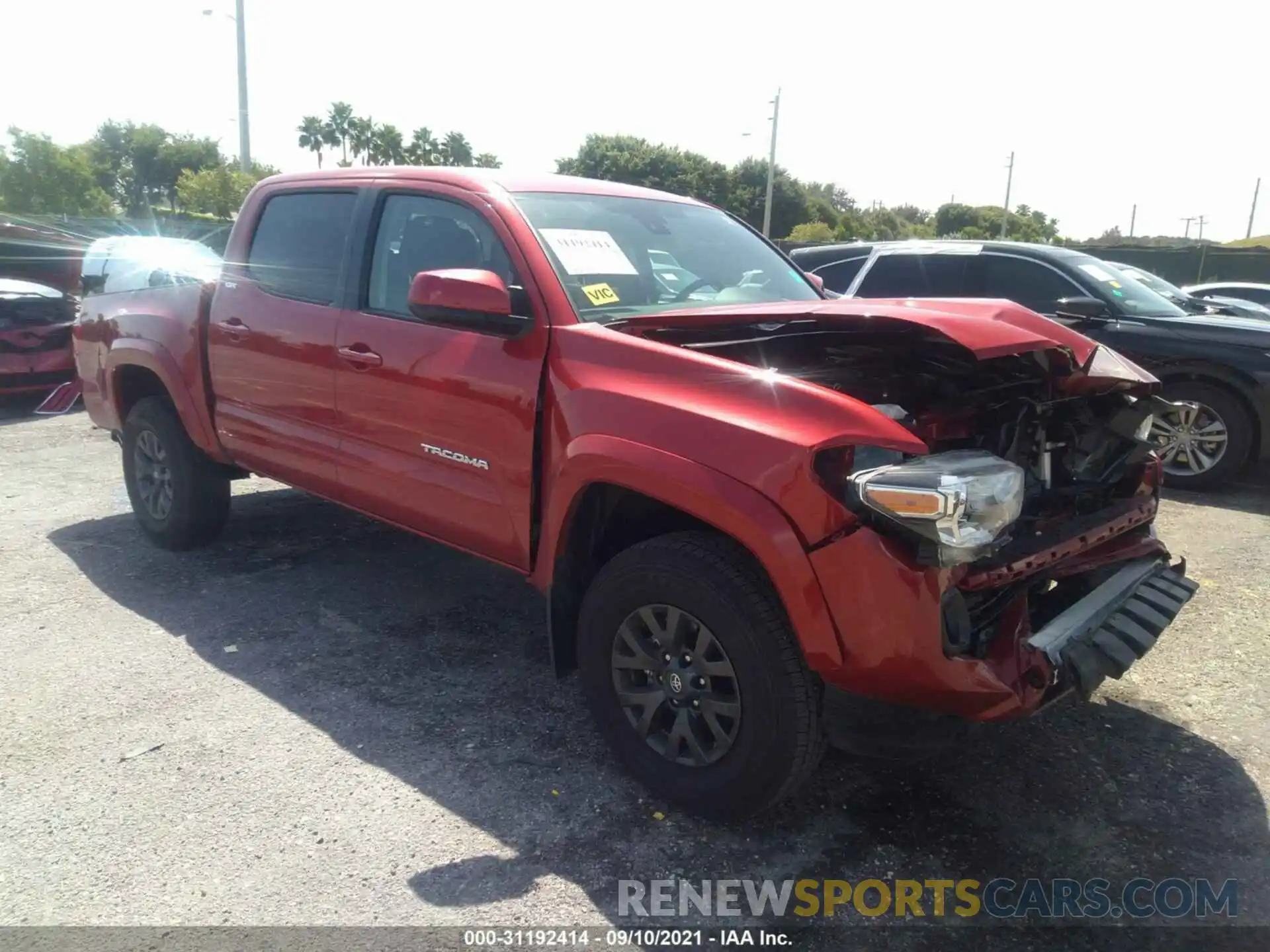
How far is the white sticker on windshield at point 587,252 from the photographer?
3.32 meters

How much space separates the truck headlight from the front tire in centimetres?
42

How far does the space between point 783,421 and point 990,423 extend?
0.89 meters

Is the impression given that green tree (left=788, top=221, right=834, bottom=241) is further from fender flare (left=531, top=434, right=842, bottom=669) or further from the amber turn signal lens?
→ the amber turn signal lens

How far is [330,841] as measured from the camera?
271cm

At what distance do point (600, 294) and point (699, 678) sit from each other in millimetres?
1386

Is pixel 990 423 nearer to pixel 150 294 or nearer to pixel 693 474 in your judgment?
pixel 693 474

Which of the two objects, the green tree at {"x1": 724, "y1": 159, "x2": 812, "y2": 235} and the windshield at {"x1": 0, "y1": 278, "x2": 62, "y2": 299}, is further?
the green tree at {"x1": 724, "y1": 159, "x2": 812, "y2": 235}

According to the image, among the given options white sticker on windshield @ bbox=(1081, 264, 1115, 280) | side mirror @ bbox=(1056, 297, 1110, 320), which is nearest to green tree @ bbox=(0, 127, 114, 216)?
white sticker on windshield @ bbox=(1081, 264, 1115, 280)

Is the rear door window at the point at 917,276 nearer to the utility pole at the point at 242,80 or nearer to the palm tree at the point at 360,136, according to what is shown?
the utility pole at the point at 242,80

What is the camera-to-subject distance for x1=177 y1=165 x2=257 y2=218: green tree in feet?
76.9

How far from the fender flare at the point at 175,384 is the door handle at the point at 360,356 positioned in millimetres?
1276

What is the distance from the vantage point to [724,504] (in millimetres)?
2471

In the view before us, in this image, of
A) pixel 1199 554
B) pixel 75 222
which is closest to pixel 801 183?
pixel 75 222

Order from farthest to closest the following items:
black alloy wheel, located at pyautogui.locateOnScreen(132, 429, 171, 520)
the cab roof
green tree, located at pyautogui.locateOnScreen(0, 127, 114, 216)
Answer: green tree, located at pyautogui.locateOnScreen(0, 127, 114, 216)
black alloy wheel, located at pyautogui.locateOnScreen(132, 429, 171, 520)
the cab roof
